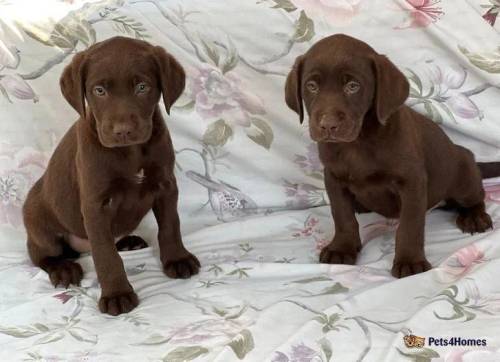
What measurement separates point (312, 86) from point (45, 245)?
132cm

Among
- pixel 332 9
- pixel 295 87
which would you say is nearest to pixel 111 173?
pixel 295 87

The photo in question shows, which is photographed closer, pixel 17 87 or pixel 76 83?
pixel 76 83

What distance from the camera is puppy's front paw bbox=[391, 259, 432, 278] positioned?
2732 mm

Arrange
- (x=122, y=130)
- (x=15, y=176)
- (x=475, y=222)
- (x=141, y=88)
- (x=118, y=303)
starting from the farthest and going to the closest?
(x=15, y=176)
(x=475, y=222)
(x=118, y=303)
(x=141, y=88)
(x=122, y=130)

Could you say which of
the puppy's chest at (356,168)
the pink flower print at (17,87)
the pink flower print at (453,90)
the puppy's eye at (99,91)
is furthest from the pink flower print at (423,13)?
the pink flower print at (17,87)

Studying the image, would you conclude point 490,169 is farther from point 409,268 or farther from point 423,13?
point 409,268

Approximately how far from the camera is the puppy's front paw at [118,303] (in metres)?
2.68

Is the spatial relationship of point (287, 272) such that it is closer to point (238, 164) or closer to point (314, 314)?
point (314, 314)

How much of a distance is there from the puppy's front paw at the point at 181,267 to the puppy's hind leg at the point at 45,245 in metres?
0.36

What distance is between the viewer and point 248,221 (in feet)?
10.9

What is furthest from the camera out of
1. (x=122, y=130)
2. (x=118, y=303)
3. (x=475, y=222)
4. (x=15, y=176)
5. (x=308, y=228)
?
(x=15, y=176)

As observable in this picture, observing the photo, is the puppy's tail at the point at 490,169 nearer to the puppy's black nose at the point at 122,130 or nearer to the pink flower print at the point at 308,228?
the pink flower print at the point at 308,228

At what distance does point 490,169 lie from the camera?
345 cm

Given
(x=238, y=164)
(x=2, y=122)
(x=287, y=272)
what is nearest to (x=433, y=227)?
Answer: (x=287, y=272)
